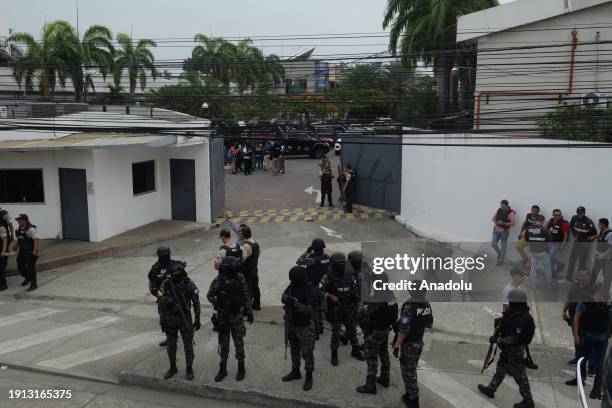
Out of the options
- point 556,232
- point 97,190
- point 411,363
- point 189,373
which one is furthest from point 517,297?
point 97,190

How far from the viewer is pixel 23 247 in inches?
401

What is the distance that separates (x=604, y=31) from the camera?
1523 cm

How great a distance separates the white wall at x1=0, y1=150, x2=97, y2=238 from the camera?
12.9m

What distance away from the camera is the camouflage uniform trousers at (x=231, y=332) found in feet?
21.3

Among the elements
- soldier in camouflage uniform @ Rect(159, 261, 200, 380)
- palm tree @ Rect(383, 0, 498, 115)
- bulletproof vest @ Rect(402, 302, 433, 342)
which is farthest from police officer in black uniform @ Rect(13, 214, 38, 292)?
palm tree @ Rect(383, 0, 498, 115)

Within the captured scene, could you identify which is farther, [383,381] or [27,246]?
[27,246]

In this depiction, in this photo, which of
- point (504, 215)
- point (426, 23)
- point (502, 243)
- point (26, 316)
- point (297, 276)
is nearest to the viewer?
point (297, 276)

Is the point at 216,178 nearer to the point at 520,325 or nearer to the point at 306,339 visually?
the point at 306,339

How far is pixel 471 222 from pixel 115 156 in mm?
8436

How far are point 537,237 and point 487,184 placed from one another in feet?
7.77

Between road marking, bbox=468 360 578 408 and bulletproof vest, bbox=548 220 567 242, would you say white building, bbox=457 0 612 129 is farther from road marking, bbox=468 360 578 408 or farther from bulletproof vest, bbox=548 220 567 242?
road marking, bbox=468 360 578 408

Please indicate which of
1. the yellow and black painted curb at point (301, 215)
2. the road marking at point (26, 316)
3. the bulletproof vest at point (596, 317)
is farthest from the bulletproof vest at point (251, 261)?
the yellow and black painted curb at point (301, 215)

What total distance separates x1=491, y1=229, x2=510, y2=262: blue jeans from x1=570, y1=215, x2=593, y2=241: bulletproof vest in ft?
5.32

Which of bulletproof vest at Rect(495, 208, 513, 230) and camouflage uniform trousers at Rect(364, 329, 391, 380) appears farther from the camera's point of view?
bulletproof vest at Rect(495, 208, 513, 230)
